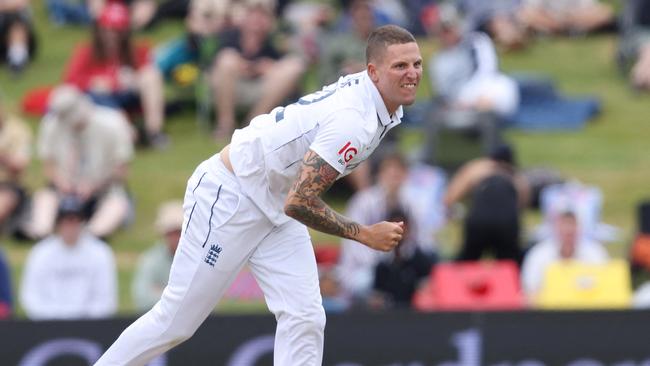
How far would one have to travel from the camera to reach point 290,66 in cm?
1423

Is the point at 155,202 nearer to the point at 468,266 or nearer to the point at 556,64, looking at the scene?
the point at 468,266

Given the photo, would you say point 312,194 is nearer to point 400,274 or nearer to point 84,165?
point 400,274

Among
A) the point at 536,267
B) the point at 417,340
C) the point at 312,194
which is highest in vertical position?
the point at 536,267

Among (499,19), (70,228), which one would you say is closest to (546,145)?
(499,19)

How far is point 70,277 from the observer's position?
1175 cm

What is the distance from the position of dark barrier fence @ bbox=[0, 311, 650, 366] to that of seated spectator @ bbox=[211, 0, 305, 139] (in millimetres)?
4485

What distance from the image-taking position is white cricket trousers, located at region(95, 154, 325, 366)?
7.06 m

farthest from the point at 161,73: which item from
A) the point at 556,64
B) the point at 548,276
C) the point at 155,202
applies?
the point at 548,276

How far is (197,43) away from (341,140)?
29.9 ft

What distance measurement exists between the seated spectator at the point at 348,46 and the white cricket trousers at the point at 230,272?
6895 mm

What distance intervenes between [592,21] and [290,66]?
5.33m

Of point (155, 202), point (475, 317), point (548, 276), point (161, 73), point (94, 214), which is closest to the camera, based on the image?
point (475, 317)

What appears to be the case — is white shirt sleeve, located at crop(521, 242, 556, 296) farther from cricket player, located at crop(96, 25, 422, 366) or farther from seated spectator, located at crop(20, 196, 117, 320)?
cricket player, located at crop(96, 25, 422, 366)

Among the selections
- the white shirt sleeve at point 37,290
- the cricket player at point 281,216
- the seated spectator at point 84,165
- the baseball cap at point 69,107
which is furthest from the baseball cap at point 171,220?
the cricket player at point 281,216
